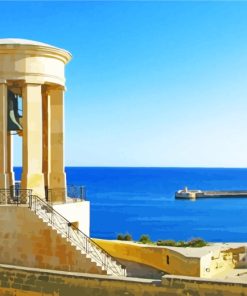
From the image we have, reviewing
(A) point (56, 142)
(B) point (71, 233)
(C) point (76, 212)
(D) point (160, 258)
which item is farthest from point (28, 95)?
(D) point (160, 258)

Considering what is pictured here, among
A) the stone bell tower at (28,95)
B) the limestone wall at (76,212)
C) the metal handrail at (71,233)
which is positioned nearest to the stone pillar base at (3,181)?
the stone bell tower at (28,95)

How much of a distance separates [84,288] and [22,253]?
11.6ft

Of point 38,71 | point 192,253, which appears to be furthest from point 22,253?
point 192,253

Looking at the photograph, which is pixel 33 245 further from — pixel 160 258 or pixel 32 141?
pixel 160 258

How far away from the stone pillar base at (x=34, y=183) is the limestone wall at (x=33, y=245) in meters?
1.75

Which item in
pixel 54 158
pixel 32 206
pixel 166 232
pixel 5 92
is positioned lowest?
pixel 166 232

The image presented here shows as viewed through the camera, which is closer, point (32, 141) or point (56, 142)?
point (32, 141)

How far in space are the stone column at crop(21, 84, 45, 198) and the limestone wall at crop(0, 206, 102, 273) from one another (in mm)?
1848

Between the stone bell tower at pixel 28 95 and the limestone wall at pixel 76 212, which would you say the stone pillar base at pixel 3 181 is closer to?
the stone bell tower at pixel 28 95

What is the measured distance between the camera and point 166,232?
64000 mm

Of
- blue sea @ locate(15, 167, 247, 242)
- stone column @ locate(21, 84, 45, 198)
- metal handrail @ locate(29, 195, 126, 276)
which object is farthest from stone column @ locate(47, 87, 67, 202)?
blue sea @ locate(15, 167, 247, 242)

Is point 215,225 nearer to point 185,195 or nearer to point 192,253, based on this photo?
point 185,195

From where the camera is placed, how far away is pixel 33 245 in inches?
602

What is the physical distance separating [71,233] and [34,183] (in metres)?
2.41
